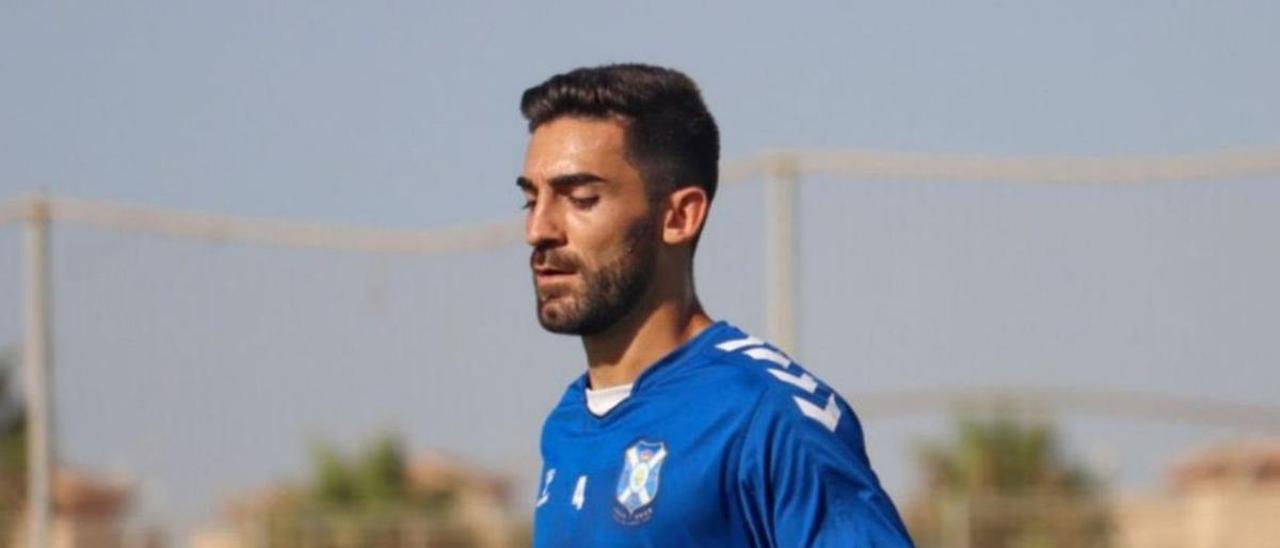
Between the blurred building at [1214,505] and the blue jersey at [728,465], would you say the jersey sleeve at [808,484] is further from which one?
the blurred building at [1214,505]

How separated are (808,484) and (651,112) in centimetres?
68

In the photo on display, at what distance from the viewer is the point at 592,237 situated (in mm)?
4285

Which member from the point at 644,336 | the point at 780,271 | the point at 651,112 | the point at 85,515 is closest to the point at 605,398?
the point at 644,336

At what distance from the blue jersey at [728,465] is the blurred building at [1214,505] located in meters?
6.40

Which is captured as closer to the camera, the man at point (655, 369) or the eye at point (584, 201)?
the man at point (655, 369)

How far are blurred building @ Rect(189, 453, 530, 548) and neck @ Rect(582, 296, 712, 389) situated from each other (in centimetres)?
721

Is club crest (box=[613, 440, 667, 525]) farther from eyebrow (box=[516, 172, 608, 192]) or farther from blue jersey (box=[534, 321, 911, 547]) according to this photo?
eyebrow (box=[516, 172, 608, 192])

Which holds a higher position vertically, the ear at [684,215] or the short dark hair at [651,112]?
the short dark hair at [651,112]

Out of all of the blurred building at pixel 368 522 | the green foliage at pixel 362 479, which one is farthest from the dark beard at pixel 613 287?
the blurred building at pixel 368 522

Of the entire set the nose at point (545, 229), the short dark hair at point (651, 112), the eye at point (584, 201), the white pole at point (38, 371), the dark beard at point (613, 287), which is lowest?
the white pole at point (38, 371)

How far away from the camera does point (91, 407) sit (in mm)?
12062

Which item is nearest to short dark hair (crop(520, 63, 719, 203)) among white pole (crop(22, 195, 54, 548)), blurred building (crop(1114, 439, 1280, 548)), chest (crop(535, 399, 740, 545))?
chest (crop(535, 399, 740, 545))

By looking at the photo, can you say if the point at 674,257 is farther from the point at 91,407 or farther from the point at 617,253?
the point at 91,407

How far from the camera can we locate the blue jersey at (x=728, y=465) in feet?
13.0
